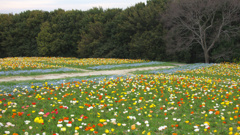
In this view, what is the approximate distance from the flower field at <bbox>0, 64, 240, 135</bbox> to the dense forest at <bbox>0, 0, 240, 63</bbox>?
63.6 feet

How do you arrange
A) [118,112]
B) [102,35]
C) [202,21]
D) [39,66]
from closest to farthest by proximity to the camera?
[118,112], [39,66], [202,21], [102,35]

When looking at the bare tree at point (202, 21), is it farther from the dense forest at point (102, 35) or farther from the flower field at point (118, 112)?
the flower field at point (118, 112)

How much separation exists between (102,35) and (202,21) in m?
16.0

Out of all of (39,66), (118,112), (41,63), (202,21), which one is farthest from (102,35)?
(118,112)

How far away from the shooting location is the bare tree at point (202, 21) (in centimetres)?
2408

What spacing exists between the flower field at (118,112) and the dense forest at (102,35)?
A: 63.6 feet

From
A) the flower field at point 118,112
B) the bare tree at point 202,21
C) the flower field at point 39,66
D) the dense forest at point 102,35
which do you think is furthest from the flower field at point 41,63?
the flower field at point 118,112

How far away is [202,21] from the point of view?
26.6 meters

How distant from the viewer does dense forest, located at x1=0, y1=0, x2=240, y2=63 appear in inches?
1123

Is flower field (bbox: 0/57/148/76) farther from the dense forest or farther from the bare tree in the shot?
the bare tree

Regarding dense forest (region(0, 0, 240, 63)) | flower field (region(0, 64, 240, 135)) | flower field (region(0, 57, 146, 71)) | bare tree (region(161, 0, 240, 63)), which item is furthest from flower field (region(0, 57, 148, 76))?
bare tree (region(161, 0, 240, 63))

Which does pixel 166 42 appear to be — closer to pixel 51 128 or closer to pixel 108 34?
pixel 108 34

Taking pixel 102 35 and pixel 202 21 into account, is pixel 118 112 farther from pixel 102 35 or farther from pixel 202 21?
pixel 102 35

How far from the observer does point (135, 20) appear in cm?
3112
